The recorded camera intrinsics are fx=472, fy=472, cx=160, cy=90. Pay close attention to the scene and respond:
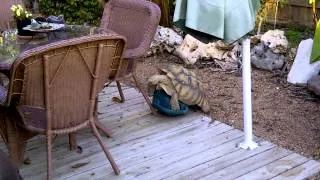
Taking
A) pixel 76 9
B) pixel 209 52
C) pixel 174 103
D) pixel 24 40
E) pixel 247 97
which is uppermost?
pixel 24 40

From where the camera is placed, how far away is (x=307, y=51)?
14.6 ft

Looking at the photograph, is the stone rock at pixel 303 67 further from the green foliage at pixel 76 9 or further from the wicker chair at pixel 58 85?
the green foliage at pixel 76 9

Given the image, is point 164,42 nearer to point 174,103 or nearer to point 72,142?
point 174,103

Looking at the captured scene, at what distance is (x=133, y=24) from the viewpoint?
3.69m

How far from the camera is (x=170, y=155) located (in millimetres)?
3045

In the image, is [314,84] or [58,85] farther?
[314,84]

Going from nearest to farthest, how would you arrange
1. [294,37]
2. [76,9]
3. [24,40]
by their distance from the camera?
[24,40]
[294,37]
[76,9]

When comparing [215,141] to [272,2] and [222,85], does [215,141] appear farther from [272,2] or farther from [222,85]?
[272,2]

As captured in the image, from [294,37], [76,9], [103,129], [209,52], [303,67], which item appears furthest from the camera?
[76,9]

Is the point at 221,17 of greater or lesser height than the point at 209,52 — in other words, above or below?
above

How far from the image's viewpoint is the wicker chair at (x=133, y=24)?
3510 mm

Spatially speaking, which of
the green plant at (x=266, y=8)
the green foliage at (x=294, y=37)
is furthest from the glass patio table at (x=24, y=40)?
the green foliage at (x=294, y=37)

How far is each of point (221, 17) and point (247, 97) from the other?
60cm

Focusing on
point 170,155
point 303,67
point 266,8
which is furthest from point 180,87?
point 266,8
